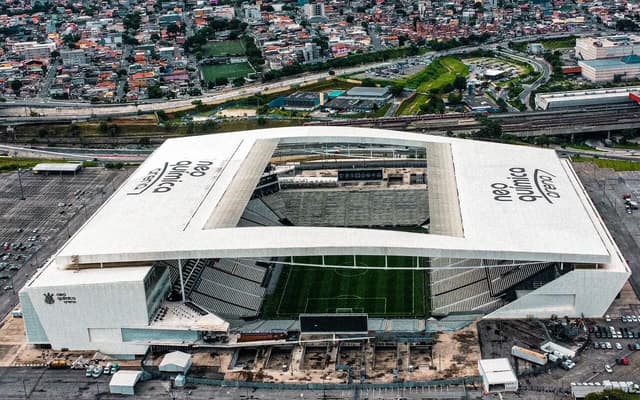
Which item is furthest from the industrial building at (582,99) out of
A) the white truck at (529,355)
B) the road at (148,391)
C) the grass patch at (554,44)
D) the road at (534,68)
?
the road at (148,391)

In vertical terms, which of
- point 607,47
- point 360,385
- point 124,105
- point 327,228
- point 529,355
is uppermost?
point 327,228

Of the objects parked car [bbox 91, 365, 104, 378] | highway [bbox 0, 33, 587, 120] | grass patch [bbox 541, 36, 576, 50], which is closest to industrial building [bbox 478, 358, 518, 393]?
parked car [bbox 91, 365, 104, 378]

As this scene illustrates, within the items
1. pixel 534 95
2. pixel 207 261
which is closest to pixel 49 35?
pixel 534 95

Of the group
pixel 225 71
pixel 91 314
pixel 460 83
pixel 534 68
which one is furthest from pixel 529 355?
pixel 225 71

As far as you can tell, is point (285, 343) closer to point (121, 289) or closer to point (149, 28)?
point (121, 289)

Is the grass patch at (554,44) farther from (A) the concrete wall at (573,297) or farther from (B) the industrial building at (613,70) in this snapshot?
(A) the concrete wall at (573,297)

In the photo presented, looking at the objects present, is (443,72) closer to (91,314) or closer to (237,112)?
(237,112)

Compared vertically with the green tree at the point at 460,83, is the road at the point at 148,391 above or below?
above
